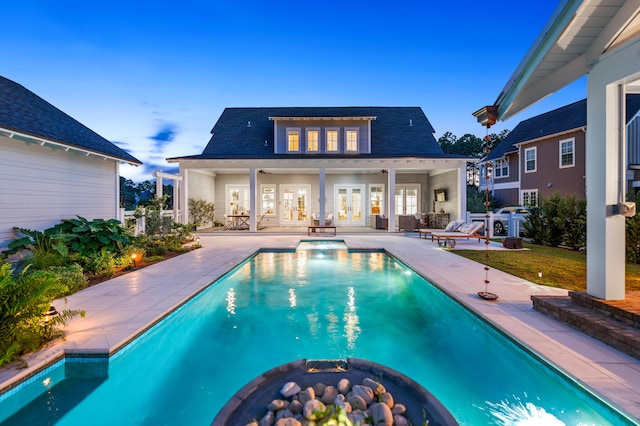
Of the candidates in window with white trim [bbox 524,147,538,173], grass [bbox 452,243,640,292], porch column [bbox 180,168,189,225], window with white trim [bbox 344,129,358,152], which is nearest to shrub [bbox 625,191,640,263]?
grass [bbox 452,243,640,292]

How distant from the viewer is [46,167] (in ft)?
23.5

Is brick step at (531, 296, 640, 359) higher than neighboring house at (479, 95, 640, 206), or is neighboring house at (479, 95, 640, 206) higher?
neighboring house at (479, 95, 640, 206)

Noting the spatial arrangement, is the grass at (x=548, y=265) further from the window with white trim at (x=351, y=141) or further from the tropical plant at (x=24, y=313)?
the window with white trim at (x=351, y=141)

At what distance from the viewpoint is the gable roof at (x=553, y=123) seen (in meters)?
15.1

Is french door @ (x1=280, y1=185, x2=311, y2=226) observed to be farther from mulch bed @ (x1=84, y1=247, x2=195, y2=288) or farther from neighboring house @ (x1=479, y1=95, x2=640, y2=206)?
neighboring house @ (x1=479, y1=95, x2=640, y2=206)

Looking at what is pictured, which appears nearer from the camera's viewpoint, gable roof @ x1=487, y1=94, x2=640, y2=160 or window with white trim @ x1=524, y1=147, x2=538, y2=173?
gable roof @ x1=487, y1=94, x2=640, y2=160

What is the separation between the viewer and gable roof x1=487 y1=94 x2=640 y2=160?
595 inches

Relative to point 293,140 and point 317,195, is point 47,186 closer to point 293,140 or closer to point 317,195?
point 293,140

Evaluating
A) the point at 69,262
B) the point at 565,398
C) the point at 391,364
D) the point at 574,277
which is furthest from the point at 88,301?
the point at 574,277

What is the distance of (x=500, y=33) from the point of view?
19.8 m

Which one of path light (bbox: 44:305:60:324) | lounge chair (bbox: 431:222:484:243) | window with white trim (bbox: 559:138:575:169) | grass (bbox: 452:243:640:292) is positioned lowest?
grass (bbox: 452:243:640:292)

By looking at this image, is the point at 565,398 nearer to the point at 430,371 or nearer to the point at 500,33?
the point at 430,371

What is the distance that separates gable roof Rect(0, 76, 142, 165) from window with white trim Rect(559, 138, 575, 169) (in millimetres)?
20406

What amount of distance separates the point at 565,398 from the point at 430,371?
47.1 inches
